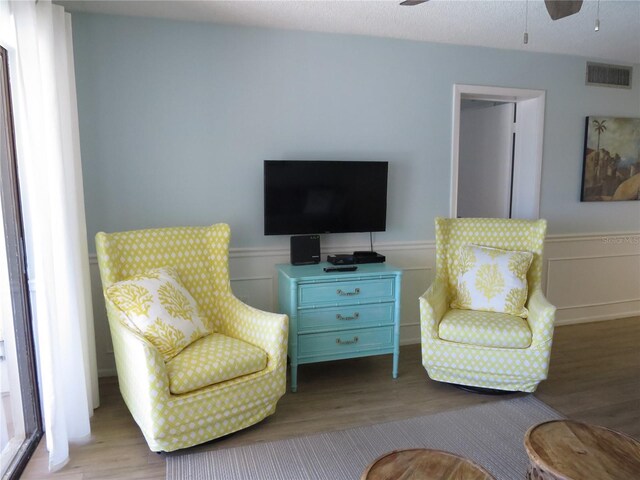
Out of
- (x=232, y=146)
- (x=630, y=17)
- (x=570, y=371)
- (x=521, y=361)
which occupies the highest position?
(x=630, y=17)

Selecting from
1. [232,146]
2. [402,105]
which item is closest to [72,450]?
[232,146]

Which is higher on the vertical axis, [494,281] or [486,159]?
[486,159]

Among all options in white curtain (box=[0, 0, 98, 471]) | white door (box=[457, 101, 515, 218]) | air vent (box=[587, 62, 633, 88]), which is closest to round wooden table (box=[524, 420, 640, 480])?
white curtain (box=[0, 0, 98, 471])

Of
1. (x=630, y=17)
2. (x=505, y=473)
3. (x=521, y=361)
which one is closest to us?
(x=505, y=473)

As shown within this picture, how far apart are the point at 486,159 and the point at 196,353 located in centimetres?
323

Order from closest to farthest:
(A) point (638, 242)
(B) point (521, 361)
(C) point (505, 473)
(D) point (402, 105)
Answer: (C) point (505, 473)
(B) point (521, 361)
(D) point (402, 105)
(A) point (638, 242)

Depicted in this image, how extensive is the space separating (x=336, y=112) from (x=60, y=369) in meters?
2.37

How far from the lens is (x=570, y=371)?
3.42m

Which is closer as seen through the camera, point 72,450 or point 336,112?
point 72,450

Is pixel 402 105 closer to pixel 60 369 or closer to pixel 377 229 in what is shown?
pixel 377 229

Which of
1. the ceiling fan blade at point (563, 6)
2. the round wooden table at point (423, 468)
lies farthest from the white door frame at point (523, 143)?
the round wooden table at point (423, 468)

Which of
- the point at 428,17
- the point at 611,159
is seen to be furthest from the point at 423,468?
the point at 611,159

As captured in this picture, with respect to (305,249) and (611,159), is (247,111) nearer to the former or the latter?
(305,249)

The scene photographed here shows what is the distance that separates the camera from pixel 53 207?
238cm
